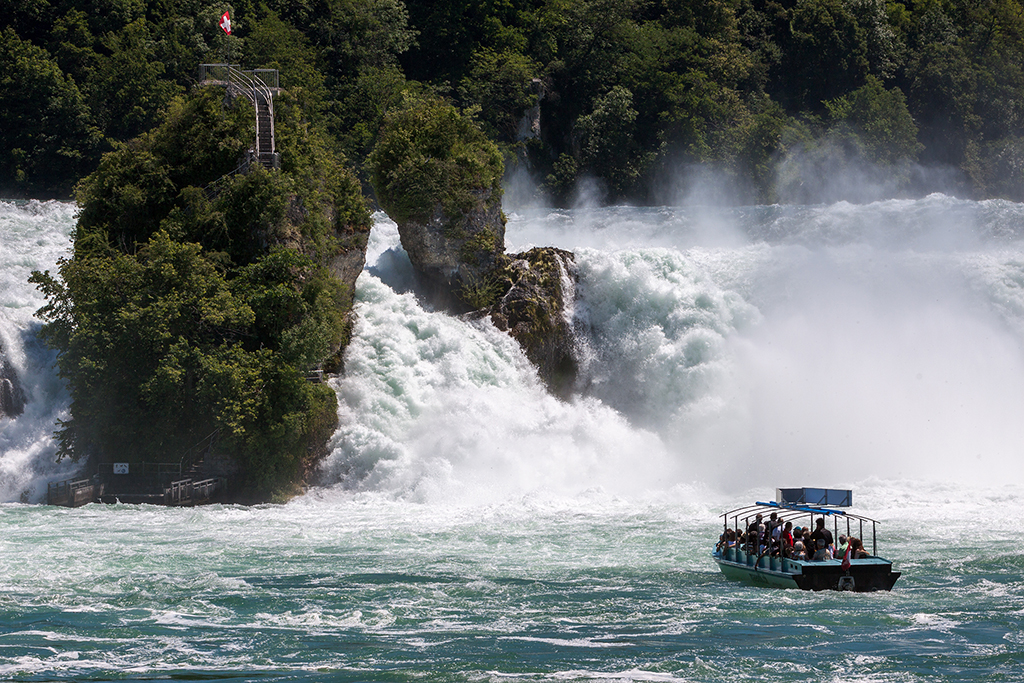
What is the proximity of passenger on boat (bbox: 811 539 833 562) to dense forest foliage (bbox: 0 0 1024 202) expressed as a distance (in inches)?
1731

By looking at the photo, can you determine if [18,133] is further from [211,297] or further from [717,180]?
[717,180]

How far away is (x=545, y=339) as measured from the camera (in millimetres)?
40031

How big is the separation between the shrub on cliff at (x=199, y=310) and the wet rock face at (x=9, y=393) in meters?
1.33

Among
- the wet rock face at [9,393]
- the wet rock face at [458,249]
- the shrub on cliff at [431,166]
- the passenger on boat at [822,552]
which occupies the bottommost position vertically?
the passenger on boat at [822,552]

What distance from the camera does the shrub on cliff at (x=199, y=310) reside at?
3288 cm

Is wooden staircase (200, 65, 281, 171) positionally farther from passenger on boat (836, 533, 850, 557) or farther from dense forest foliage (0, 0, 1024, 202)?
dense forest foliage (0, 0, 1024, 202)

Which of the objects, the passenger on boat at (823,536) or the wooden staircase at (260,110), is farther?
the wooden staircase at (260,110)

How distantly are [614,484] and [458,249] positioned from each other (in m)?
9.59

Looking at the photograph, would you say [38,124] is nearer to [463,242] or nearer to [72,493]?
[463,242]

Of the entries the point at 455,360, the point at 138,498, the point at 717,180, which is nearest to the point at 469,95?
the point at 717,180

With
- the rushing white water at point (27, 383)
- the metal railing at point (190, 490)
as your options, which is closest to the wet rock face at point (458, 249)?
the metal railing at point (190, 490)

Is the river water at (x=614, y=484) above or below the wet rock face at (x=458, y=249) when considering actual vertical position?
below

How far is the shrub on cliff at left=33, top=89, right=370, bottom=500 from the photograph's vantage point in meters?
32.9

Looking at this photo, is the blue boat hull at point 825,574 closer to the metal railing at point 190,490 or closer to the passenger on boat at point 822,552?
the passenger on boat at point 822,552
